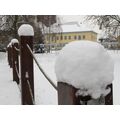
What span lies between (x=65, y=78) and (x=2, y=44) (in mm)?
14944

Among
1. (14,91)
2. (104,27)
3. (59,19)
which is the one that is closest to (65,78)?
(14,91)

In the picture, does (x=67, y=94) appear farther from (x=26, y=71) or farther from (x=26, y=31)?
(x=26, y=31)

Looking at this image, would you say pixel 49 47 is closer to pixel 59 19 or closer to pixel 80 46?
pixel 59 19

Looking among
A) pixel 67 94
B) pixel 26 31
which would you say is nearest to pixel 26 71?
pixel 26 31

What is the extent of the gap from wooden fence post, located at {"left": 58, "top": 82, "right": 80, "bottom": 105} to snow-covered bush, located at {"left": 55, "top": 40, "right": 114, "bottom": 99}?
13mm

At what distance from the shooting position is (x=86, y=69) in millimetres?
806

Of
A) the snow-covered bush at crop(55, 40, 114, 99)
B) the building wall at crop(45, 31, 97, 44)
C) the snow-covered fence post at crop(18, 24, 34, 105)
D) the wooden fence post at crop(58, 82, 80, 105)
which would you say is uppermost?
the snow-covered bush at crop(55, 40, 114, 99)

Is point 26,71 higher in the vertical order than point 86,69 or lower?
lower

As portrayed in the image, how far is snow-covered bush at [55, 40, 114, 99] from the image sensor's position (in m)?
0.79

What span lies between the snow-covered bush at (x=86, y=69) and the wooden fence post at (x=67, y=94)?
1cm

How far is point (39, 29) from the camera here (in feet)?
59.6

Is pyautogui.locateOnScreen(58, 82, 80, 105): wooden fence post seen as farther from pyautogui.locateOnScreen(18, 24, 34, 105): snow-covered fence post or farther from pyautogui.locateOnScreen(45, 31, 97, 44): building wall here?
pyautogui.locateOnScreen(45, 31, 97, 44): building wall

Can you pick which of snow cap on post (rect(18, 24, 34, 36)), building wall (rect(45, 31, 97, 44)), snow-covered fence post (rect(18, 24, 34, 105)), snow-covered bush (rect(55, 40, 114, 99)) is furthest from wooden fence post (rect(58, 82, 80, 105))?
building wall (rect(45, 31, 97, 44))

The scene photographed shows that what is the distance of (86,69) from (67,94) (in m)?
0.09
